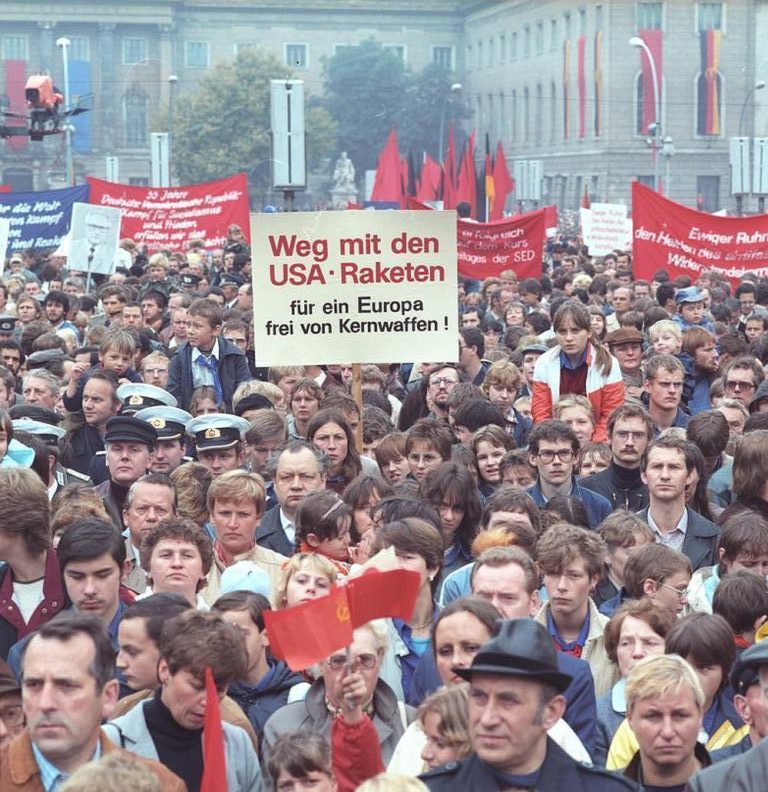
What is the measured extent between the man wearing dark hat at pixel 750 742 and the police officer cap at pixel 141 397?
480cm

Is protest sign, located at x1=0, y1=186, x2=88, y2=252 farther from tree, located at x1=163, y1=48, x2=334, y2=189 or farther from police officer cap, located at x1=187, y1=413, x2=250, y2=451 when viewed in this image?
tree, located at x1=163, y1=48, x2=334, y2=189

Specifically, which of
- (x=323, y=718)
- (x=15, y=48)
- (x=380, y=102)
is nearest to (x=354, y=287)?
(x=323, y=718)

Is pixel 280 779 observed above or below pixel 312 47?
below

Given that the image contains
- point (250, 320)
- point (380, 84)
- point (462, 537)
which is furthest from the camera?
point (380, 84)

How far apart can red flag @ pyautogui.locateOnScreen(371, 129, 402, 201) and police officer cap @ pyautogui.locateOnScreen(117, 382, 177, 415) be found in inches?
888

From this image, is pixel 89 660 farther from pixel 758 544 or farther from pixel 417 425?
pixel 417 425

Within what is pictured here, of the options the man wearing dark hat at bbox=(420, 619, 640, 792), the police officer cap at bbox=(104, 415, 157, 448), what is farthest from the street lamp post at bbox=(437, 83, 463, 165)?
the man wearing dark hat at bbox=(420, 619, 640, 792)

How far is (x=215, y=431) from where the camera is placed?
8758mm

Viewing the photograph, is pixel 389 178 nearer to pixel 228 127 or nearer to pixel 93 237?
pixel 93 237

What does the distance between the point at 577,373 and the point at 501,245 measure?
832 centimetres

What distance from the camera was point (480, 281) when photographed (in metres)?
19.4

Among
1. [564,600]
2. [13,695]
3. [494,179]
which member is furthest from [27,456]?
[494,179]

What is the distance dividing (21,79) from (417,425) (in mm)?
93679

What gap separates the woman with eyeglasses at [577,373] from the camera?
10.4 metres
